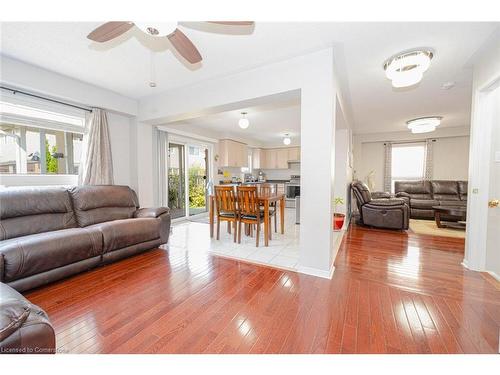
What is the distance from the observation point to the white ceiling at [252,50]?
6.10 feet

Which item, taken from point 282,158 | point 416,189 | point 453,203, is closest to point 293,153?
point 282,158

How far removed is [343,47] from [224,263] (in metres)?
2.74

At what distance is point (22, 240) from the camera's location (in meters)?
1.86

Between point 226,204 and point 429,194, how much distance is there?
211 inches

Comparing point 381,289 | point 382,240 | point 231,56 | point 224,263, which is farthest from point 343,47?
point 382,240

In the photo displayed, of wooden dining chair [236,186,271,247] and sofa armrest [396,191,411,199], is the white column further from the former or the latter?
sofa armrest [396,191,411,199]

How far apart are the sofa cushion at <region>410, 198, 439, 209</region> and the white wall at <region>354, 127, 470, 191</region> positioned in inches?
50.9

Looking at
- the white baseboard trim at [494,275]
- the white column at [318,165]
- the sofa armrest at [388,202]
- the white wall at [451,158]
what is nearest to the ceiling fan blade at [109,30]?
the white column at [318,165]

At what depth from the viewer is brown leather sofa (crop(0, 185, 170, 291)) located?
180 cm

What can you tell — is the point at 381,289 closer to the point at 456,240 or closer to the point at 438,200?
the point at 456,240

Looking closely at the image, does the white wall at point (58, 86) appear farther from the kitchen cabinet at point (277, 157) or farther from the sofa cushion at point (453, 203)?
the sofa cushion at point (453, 203)

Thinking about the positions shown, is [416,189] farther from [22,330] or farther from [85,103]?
[85,103]

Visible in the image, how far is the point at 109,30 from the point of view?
5.04ft

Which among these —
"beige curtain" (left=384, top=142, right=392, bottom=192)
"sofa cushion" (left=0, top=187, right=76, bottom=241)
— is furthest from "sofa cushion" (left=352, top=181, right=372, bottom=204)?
"sofa cushion" (left=0, top=187, right=76, bottom=241)
